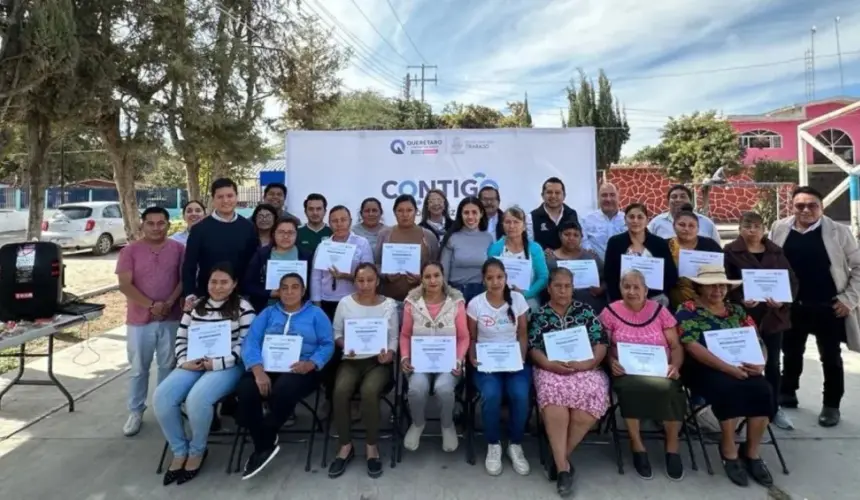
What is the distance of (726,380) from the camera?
329 centimetres

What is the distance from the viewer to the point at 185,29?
9.40 metres

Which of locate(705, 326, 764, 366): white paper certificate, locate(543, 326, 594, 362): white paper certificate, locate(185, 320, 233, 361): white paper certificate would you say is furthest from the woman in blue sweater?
locate(185, 320, 233, 361): white paper certificate

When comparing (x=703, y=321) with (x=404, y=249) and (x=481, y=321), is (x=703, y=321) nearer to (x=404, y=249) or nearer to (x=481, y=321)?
(x=481, y=321)

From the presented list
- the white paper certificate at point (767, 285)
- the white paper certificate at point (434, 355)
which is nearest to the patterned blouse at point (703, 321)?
the white paper certificate at point (767, 285)

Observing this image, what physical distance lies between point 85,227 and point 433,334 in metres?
14.8

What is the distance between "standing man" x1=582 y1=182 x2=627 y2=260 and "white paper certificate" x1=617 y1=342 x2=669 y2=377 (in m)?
1.30

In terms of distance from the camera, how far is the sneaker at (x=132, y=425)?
12.9ft

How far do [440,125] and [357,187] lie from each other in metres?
25.4

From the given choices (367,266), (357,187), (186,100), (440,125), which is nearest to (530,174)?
(357,187)

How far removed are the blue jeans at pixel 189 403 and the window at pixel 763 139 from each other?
99.0 feet

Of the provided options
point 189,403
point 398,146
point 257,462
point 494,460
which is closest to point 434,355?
point 494,460

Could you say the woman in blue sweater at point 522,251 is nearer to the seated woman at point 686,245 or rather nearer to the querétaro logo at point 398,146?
the seated woman at point 686,245

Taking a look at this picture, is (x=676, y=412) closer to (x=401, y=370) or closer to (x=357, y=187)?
(x=401, y=370)

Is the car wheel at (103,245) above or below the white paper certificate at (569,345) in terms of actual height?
above
